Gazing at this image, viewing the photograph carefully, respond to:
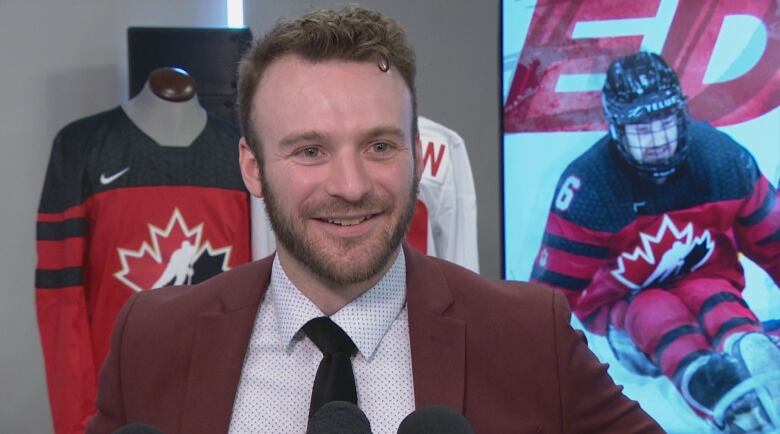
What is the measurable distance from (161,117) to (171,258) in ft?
1.06

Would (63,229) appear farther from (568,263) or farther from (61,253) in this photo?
(568,263)

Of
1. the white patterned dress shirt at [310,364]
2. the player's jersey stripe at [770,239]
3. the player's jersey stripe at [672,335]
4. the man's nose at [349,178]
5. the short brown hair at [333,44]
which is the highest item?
the short brown hair at [333,44]

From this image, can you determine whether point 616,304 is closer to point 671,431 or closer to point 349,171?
point 671,431

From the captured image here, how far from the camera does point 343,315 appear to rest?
1.06 metres

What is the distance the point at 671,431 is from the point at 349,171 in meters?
1.91

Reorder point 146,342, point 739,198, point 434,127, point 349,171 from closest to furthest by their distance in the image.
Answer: point 349,171 < point 146,342 < point 434,127 < point 739,198

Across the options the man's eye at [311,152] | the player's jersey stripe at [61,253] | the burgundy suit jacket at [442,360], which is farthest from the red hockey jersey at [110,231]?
the man's eye at [311,152]

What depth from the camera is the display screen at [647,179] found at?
2441 mm

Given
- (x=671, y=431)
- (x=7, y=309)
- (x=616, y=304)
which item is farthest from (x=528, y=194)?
(x=7, y=309)

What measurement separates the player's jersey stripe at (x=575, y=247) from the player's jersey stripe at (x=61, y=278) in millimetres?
1311

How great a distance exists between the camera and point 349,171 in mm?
957

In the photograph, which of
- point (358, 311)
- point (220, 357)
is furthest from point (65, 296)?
point (358, 311)

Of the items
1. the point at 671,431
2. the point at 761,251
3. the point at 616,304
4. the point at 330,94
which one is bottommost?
the point at 671,431

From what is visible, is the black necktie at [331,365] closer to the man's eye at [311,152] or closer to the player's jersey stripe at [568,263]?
the man's eye at [311,152]
